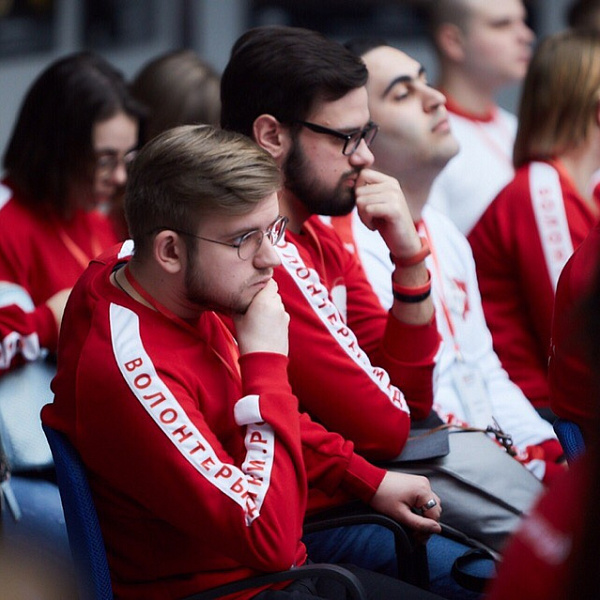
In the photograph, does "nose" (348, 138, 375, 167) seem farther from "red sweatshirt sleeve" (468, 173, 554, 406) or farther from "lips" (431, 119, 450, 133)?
"red sweatshirt sleeve" (468, 173, 554, 406)

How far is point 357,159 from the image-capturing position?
248 cm

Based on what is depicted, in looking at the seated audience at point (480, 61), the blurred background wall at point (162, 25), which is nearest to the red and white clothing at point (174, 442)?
the seated audience at point (480, 61)

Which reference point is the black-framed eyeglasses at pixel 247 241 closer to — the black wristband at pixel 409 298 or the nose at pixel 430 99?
the black wristband at pixel 409 298

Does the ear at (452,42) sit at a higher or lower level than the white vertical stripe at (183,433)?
lower

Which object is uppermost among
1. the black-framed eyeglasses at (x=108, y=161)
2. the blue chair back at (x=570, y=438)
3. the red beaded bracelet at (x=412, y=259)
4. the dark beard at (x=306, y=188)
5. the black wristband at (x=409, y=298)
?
the dark beard at (x=306, y=188)

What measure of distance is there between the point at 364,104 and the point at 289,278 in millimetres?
467

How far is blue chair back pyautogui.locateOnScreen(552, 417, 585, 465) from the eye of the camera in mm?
2117

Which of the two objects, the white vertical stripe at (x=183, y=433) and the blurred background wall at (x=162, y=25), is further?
the blurred background wall at (x=162, y=25)

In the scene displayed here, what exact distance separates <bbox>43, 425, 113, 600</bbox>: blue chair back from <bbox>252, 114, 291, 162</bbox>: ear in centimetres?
85

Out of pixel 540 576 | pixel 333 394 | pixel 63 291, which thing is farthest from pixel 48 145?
pixel 540 576

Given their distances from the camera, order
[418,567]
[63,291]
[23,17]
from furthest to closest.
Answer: [23,17]
[63,291]
[418,567]

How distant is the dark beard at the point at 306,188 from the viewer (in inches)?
96.2

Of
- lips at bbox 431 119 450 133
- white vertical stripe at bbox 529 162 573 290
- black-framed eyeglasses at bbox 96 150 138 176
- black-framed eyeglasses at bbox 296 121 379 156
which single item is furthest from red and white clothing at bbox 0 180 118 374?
white vertical stripe at bbox 529 162 573 290

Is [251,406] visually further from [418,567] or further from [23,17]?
[23,17]
